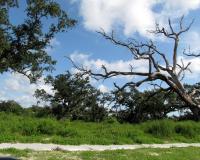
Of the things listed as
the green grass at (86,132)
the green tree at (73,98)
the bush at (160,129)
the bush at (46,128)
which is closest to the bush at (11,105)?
the green tree at (73,98)

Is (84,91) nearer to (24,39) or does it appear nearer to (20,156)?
(24,39)

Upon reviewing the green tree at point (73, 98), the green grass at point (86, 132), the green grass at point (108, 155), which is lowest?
the green grass at point (108, 155)

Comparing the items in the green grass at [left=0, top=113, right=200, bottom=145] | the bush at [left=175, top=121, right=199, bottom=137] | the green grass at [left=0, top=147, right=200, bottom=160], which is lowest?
the green grass at [left=0, top=147, right=200, bottom=160]

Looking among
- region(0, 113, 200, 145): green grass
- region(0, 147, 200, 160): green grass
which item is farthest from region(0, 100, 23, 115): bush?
region(0, 147, 200, 160): green grass

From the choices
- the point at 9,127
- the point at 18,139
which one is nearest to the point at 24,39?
the point at 9,127

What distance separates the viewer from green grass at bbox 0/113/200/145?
18.6 meters

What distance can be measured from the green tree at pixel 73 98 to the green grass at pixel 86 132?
31.6 m

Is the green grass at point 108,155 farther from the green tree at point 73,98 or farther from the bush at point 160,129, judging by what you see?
the green tree at point 73,98

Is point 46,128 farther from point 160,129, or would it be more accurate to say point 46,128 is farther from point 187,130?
point 187,130

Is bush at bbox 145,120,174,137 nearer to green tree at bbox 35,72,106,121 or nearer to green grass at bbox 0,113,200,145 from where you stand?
green grass at bbox 0,113,200,145

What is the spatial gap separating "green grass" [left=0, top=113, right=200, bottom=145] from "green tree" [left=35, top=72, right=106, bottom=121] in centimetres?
3158

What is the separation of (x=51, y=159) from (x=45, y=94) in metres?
46.5

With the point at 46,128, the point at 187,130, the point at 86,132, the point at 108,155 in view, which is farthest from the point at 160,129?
the point at 108,155

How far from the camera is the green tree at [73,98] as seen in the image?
57.3 metres
